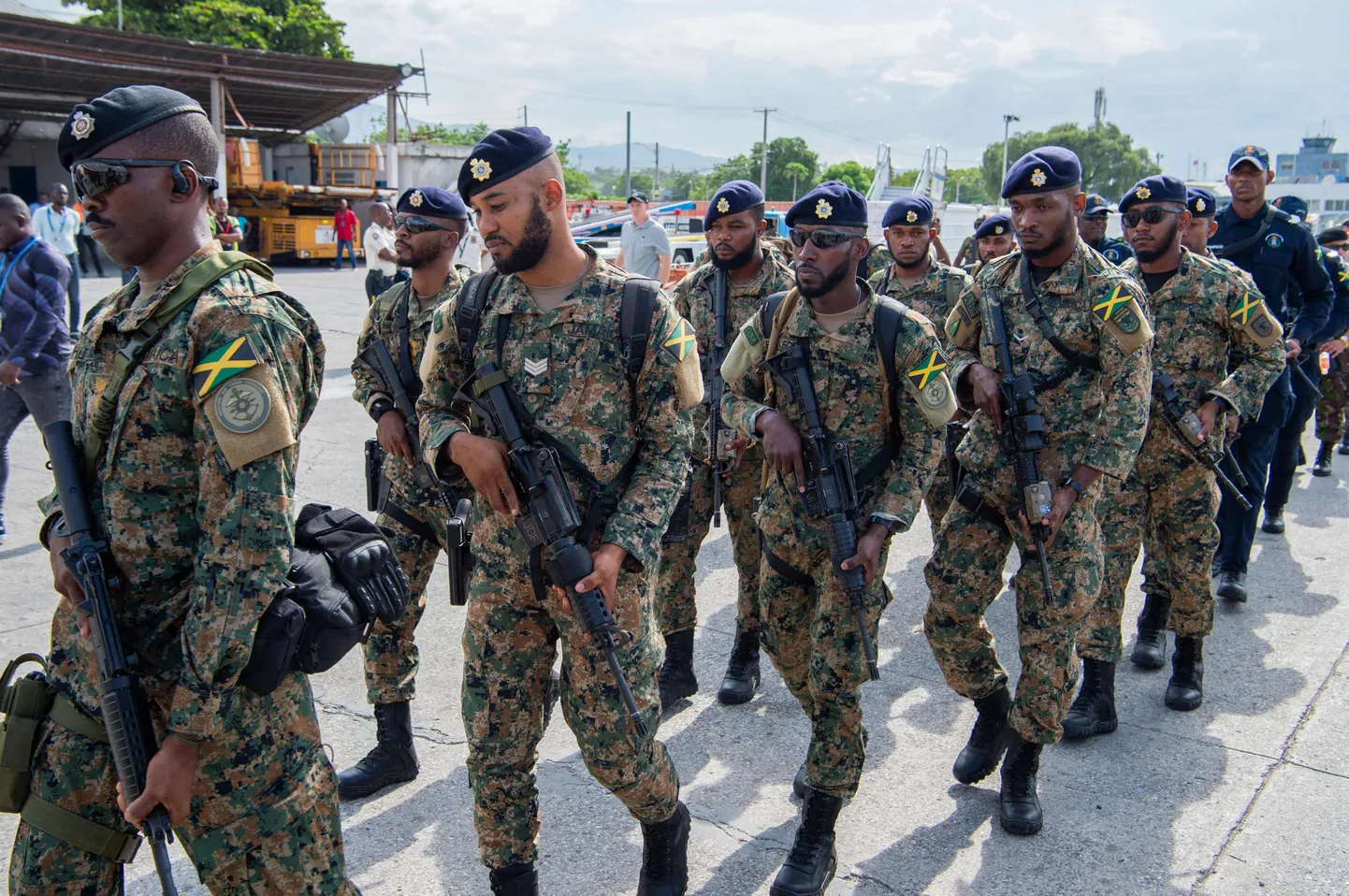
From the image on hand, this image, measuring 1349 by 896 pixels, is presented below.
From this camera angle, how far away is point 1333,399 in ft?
30.4

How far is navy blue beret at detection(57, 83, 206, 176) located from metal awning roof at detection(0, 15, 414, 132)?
2615cm

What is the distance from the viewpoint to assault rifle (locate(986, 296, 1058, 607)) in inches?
147

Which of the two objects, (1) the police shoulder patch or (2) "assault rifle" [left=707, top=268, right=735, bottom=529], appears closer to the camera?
(1) the police shoulder patch

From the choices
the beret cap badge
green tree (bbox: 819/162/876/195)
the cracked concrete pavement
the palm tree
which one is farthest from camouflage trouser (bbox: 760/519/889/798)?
the palm tree

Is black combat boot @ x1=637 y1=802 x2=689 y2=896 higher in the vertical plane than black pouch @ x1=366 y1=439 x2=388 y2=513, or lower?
lower

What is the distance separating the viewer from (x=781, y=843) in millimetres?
3623

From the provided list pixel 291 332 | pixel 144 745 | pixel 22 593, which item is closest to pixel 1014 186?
pixel 291 332

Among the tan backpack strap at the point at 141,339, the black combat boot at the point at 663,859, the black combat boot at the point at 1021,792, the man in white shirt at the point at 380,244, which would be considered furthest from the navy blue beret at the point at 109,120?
the man in white shirt at the point at 380,244

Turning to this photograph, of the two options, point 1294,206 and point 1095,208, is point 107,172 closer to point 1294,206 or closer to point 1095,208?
point 1095,208

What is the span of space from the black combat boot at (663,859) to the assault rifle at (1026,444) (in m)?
1.60

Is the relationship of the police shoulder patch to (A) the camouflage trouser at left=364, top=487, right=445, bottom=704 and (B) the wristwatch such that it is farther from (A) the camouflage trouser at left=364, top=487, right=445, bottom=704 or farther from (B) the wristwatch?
(A) the camouflage trouser at left=364, top=487, right=445, bottom=704

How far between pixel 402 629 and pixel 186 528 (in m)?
1.81

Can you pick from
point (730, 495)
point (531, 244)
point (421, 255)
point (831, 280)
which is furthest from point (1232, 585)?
point (531, 244)

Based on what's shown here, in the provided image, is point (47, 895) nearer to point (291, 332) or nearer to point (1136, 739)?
point (291, 332)
